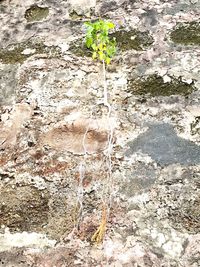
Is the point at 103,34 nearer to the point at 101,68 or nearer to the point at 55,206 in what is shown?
the point at 101,68

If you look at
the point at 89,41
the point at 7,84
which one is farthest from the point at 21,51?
the point at 89,41

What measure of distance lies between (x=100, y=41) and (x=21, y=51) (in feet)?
1.45

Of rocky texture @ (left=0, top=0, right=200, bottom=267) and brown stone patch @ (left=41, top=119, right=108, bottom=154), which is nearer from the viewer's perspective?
rocky texture @ (left=0, top=0, right=200, bottom=267)

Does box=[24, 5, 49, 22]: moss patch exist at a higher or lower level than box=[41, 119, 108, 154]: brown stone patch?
higher

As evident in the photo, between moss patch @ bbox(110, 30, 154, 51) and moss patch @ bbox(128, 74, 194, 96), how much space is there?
22 cm

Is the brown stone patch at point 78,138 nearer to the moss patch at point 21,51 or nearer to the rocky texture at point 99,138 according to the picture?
the rocky texture at point 99,138

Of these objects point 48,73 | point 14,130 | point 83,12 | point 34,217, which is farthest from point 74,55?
point 34,217

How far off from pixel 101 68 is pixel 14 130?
19.7 inches

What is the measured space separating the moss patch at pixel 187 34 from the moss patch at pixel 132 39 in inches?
4.7

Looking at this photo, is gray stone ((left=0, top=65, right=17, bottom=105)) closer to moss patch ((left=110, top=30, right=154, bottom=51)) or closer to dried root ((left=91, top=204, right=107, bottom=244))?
moss patch ((left=110, top=30, right=154, bottom=51))

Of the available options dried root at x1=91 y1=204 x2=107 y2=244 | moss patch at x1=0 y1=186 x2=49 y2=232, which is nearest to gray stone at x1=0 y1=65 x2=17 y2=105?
moss patch at x1=0 y1=186 x2=49 y2=232

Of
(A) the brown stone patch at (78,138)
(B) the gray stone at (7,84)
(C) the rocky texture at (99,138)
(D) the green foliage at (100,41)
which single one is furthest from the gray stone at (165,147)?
(B) the gray stone at (7,84)

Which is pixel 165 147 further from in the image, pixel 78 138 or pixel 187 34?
pixel 187 34

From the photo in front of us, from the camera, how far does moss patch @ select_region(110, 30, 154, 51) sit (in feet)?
7.14
